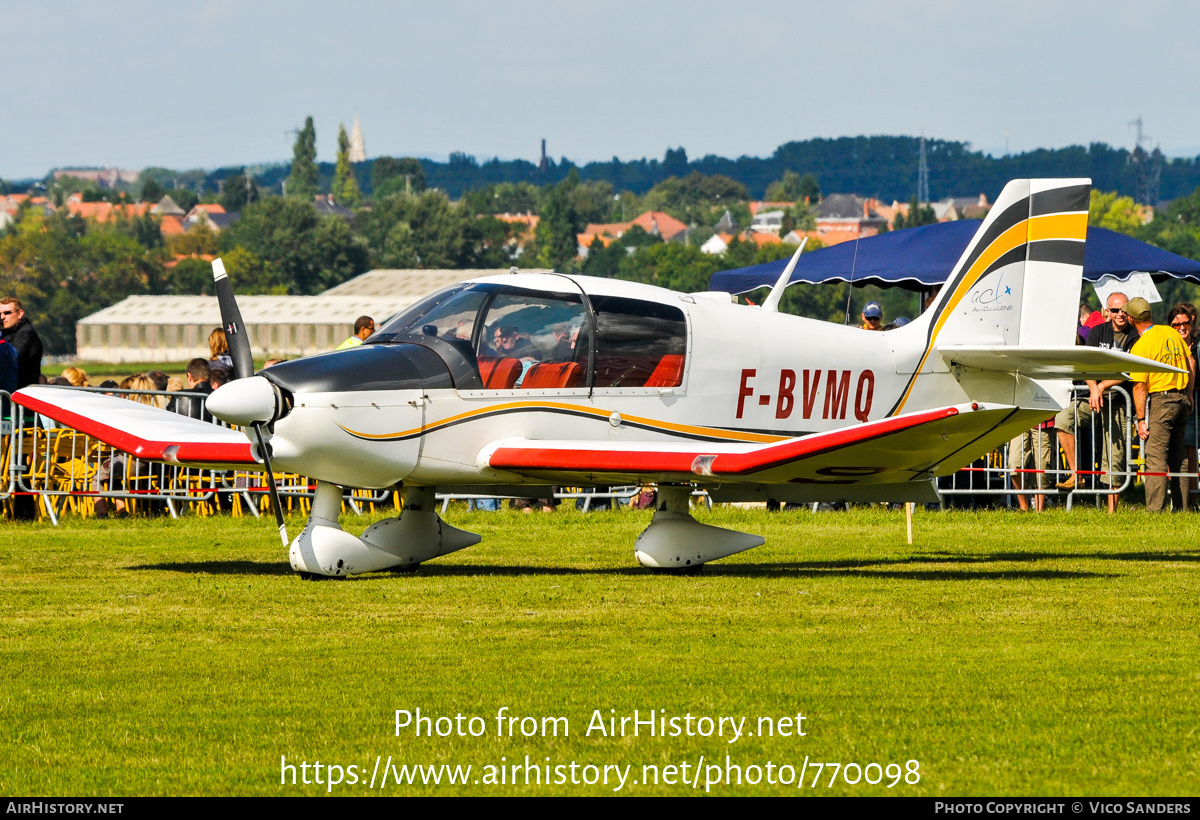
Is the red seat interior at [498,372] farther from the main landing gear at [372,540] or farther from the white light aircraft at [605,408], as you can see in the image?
the main landing gear at [372,540]

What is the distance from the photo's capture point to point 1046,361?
12.5 meters

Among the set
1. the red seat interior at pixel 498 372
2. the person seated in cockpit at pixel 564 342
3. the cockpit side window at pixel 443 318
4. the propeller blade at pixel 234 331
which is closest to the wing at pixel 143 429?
the propeller blade at pixel 234 331

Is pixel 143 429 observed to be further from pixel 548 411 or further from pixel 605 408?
pixel 605 408

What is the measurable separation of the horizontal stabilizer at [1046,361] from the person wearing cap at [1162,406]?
385cm

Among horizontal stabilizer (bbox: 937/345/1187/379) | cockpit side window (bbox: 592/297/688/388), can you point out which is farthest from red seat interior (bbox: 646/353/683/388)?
horizontal stabilizer (bbox: 937/345/1187/379)

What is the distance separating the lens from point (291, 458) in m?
10.4

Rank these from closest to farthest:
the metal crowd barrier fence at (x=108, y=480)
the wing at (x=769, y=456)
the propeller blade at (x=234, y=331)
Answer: the wing at (x=769, y=456), the propeller blade at (x=234, y=331), the metal crowd barrier fence at (x=108, y=480)

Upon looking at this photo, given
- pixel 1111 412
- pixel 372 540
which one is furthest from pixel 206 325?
pixel 372 540

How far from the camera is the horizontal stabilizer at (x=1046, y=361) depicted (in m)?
11.4

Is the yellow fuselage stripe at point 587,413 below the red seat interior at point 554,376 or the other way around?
below

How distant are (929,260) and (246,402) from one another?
37.5 feet

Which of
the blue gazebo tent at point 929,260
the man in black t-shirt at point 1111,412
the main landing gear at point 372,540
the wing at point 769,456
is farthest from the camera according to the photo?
the blue gazebo tent at point 929,260
